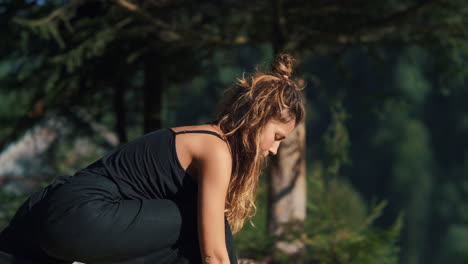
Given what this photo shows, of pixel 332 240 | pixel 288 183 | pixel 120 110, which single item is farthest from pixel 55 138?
pixel 332 240

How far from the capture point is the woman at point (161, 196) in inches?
85.6

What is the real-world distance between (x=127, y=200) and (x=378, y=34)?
15.6 feet

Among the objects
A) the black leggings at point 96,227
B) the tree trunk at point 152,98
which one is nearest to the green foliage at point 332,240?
the tree trunk at point 152,98

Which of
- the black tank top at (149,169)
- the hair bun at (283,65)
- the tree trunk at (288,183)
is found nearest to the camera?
the black tank top at (149,169)

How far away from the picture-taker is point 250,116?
235cm

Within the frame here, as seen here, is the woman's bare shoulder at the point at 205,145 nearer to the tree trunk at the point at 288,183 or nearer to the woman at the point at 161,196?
the woman at the point at 161,196

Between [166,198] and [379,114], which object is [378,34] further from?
[166,198]

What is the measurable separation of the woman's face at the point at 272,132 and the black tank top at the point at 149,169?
219 mm

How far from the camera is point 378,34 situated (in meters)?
6.40

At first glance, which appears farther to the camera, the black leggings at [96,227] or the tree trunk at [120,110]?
the tree trunk at [120,110]

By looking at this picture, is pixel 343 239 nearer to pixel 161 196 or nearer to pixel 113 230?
pixel 161 196

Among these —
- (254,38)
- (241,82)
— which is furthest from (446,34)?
(241,82)

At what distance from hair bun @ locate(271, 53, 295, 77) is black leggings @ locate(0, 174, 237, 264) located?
676mm

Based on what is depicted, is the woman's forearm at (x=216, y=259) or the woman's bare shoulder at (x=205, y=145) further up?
the woman's bare shoulder at (x=205, y=145)
